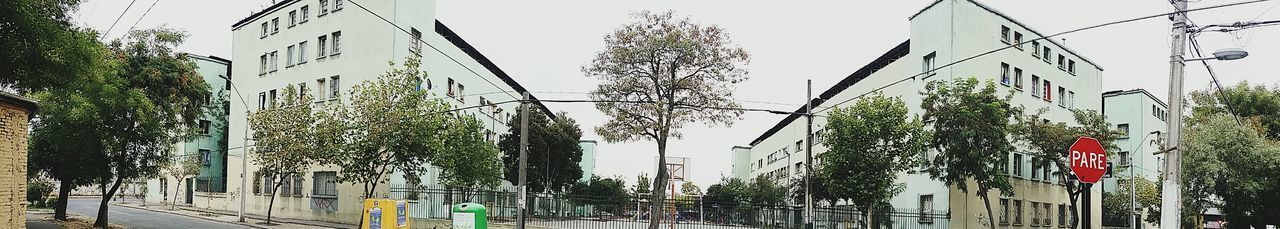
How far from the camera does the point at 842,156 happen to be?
116 ft

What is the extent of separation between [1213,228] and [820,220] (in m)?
14.1

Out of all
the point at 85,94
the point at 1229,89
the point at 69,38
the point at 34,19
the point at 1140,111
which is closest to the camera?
the point at 34,19

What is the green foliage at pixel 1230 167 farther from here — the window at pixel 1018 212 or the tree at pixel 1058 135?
the window at pixel 1018 212

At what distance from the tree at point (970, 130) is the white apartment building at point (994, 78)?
141 centimetres

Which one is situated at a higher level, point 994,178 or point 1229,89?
point 1229,89

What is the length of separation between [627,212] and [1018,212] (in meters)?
17.5

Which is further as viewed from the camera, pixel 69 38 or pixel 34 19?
pixel 69 38

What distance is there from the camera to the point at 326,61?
41.7 metres

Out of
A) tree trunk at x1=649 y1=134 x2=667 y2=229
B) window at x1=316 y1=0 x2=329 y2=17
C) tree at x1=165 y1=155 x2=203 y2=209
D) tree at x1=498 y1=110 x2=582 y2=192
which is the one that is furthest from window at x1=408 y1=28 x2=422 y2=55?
tree at x1=165 y1=155 x2=203 y2=209

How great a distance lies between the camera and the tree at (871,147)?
34.7 meters

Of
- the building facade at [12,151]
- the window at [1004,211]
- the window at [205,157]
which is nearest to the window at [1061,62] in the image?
the window at [1004,211]

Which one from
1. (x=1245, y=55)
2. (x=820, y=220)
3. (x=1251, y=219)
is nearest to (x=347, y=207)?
(x=820, y=220)

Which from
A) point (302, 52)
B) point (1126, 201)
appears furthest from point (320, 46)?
point (1126, 201)

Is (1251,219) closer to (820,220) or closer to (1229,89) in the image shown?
(1229,89)
